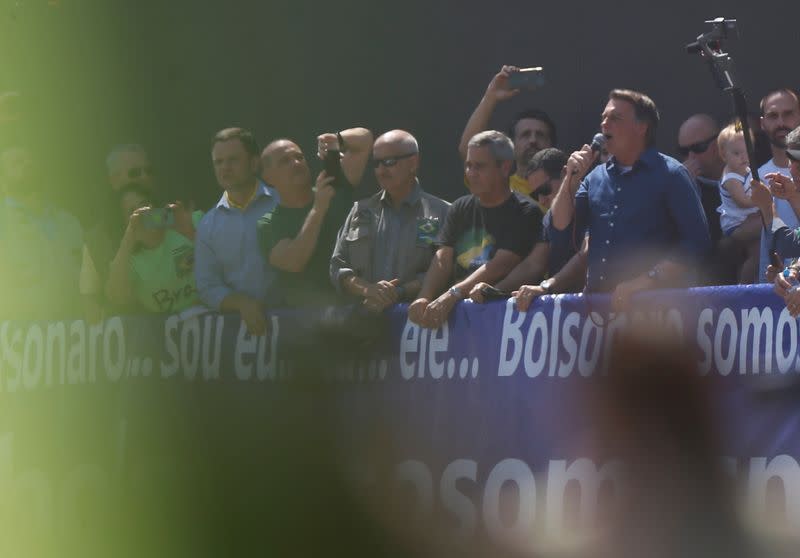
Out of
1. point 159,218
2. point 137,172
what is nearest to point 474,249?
→ point 159,218

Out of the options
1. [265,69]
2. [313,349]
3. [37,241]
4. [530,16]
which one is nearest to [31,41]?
[265,69]

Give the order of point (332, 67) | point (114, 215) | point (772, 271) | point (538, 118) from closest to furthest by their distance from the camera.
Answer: point (772, 271) → point (538, 118) → point (114, 215) → point (332, 67)

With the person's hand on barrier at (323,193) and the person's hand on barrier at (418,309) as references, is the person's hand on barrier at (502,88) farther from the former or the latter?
the person's hand on barrier at (418,309)

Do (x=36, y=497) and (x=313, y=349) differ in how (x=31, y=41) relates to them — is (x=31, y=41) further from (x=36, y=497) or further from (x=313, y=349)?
(x=313, y=349)

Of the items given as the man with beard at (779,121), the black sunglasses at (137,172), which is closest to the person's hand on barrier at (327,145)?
the black sunglasses at (137,172)

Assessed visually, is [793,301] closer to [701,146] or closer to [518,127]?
[701,146]

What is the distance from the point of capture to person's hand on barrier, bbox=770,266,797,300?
5.80 m

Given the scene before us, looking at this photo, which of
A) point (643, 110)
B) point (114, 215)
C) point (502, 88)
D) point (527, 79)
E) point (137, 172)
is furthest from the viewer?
point (114, 215)

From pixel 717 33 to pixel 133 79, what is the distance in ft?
19.0

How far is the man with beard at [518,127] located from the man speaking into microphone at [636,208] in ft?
4.97

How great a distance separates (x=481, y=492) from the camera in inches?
271

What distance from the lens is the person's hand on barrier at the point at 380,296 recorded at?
755 centimetres

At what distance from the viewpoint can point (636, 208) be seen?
6.79 metres

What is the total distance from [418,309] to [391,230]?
71 centimetres
